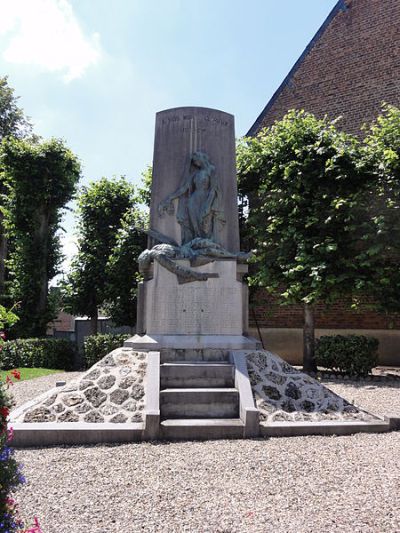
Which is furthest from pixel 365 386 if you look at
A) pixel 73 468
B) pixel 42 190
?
pixel 42 190

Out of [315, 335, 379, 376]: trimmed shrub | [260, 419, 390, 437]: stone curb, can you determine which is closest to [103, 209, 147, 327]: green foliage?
[315, 335, 379, 376]: trimmed shrub

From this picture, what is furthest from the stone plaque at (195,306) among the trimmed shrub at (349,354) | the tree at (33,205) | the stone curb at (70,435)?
the tree at (33,205)

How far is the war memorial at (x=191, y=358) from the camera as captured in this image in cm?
550

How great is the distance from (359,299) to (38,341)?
33.2ft

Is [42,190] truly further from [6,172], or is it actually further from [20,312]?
[20,312]

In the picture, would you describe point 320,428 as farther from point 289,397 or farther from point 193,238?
point 193,238

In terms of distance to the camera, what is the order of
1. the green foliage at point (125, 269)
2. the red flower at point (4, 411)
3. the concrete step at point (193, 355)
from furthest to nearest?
→ the green foliage at point (125, 269), the concrete step at point (193, 355), the red flower at point (4, 411)

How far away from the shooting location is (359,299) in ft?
42.1

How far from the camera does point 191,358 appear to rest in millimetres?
6883

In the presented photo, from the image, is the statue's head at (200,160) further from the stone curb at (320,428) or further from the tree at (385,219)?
the tree at (385,219)

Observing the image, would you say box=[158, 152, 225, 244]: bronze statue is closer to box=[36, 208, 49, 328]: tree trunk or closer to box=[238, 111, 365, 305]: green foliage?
box=[238, 111, 365, 305]: green foliage

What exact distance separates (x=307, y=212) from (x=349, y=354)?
391 centimetres

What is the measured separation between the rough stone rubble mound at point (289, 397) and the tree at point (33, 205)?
40.8 ft

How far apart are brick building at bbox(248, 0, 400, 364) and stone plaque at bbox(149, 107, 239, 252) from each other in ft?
24.3
